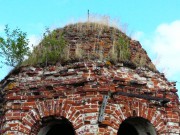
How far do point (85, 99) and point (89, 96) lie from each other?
0.30 ft

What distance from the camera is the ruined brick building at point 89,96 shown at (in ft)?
23.7

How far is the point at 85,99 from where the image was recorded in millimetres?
7289

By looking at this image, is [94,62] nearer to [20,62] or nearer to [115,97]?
[115,97]

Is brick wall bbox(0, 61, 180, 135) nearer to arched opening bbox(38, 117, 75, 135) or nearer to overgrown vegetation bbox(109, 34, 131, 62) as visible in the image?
arched opening bbox(38, 117, 75, 135)

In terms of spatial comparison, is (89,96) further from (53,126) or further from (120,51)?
(120,51)

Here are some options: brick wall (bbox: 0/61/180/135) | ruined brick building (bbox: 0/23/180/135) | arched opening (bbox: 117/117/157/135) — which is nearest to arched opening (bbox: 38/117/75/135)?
ruined brick building (bbox: 0/23/180/135)

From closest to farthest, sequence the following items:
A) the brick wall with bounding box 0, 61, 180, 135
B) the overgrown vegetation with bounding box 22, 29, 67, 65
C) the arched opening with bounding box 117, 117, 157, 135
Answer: the brick wall with bounding box 0, 61, 180, 135
the arched opening with bounding box 117, 117, 157, 135
the overgrown vegetation with bounding box 22, 29, 67, 65

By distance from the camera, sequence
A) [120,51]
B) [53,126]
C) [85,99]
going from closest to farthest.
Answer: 1. [85,99]
2. [53,126]
3. [120,51]

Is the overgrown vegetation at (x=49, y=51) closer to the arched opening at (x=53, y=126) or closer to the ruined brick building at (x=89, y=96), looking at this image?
the ruined brick building at (x=89, y=96)

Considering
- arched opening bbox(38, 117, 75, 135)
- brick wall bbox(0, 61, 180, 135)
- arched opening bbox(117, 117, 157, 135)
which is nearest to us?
brick wall bbox(0, 61, 180, 135)

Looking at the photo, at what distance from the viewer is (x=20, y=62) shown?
8344 millimetres

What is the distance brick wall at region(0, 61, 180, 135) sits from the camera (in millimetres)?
7223

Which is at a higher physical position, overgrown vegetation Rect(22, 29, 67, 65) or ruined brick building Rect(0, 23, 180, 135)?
overgrown vegetation Rect(22, 29, 67, 65)

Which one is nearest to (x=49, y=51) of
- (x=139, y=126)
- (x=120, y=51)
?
(x=120, y=51)
